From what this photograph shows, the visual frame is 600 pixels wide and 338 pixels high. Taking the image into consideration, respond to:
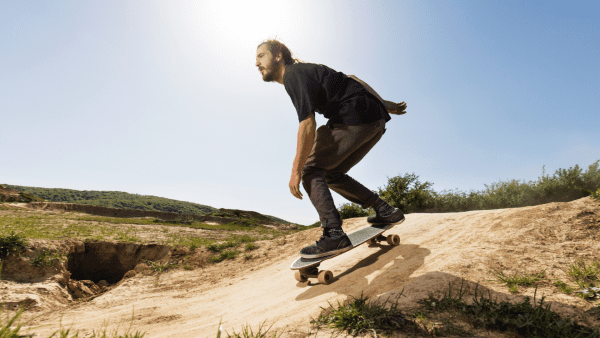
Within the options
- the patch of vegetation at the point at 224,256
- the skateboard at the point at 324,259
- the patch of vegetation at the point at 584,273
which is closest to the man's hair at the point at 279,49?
the skateboard at the point at 324,259

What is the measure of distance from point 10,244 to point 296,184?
6278 mm

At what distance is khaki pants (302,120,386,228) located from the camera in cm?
320

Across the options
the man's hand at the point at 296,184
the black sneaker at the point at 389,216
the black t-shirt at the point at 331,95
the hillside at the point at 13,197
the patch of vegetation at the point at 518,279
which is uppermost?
the hillside at the point at 13,197

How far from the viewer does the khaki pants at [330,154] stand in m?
3.20

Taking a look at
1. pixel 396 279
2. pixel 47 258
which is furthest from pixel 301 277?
pixel 47 258

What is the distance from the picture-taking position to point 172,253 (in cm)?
712

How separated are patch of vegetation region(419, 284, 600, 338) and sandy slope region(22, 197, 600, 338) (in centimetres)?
19

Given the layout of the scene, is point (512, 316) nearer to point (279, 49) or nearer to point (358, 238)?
point (358, 238)

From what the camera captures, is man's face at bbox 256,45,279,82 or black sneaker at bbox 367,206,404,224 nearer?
man's face at bbox 256,45,279,82

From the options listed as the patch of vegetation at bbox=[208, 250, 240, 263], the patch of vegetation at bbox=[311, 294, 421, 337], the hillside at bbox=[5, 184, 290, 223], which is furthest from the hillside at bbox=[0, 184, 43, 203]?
the patch of vegetation at bbox=[311, 294, 421, 337]

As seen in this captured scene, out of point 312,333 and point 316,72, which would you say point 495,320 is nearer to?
point 312,333

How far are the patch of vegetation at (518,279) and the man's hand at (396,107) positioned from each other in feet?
7.54

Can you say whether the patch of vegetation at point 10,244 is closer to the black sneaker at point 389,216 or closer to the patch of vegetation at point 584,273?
the black sneaker at point 389,216

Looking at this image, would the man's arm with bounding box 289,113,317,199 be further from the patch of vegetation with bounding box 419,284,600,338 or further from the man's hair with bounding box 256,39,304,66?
the patch of vegetation with bounding box 419,284,600,338
